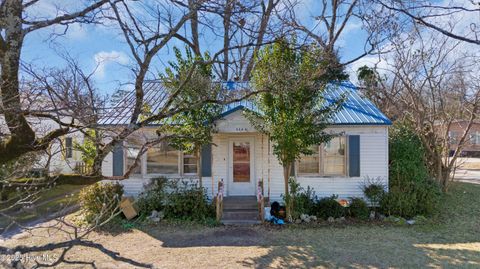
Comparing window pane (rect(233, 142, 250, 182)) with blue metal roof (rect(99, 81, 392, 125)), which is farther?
window pane (rect(233, 142, 250, 182))

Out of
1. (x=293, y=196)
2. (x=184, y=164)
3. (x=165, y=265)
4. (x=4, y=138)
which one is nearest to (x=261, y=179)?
(x=293, y=196)

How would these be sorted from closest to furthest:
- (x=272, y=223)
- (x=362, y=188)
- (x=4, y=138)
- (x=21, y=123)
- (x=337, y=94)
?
1. (x=21, y=123)
2. (x=4, y=138)
3. (x=272, y=223)
4. (x=362, y=188)
5. (x=337, y=94)

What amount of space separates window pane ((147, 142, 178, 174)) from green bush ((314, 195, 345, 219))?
15.9 ft

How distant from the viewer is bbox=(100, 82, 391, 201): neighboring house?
1034cm

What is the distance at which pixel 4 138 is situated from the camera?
11.9 feet

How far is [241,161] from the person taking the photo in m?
11.1

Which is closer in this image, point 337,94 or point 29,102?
point 29,102

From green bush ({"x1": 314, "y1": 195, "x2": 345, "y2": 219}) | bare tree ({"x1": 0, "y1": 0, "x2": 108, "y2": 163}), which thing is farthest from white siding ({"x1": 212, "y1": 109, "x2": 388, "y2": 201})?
bare tree ({"x1": 0, "y1": 0, "x2": 108, "y2": 163})

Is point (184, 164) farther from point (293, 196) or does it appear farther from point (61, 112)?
point (61, 112)

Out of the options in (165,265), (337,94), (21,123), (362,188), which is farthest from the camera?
(337,94)

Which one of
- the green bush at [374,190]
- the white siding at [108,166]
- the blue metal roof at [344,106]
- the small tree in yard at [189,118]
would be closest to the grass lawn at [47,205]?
the white siding at [108,166]

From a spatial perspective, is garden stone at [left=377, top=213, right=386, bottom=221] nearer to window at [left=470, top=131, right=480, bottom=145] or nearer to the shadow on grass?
the shadow on grass

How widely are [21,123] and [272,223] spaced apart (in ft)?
23.7

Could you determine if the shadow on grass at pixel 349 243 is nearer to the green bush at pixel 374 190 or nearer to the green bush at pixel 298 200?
the green bush at pixel 298 200
